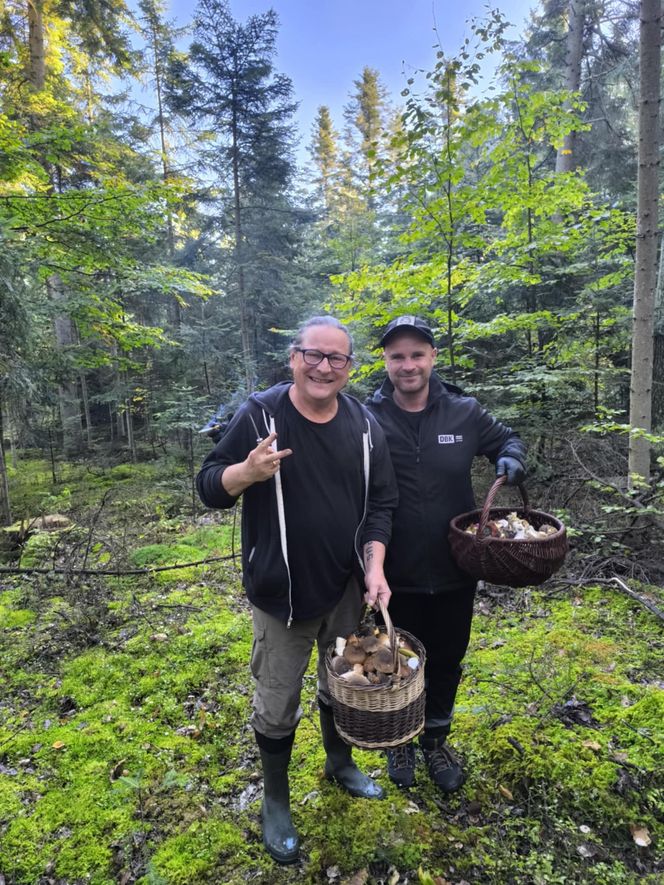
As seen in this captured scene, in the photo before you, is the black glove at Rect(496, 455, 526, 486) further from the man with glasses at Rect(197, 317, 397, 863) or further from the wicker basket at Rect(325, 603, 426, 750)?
the wicker basket at Rect(325, 603, 426, 750)

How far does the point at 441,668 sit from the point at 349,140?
3011 cm

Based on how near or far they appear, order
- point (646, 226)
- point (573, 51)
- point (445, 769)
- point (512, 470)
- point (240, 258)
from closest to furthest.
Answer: point (512, 470) < point (445, 769) < point (646, 226) < point (573, 51) < point (240, 258)

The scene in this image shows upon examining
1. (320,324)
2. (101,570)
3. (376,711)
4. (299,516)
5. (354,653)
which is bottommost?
(101,570)

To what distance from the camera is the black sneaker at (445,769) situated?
8.04 ft

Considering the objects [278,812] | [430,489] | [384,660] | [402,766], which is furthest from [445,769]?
[430,489]

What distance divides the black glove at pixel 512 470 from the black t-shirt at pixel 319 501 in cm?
69

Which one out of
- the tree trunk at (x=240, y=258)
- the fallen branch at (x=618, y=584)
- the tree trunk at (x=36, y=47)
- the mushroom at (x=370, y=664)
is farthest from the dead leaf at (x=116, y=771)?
the tree trunk at (x=36, y=47)

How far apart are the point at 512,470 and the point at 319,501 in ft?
3.08

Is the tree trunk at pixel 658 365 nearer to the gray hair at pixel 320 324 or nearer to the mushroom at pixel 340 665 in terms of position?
the gray hair at pixel 320 324

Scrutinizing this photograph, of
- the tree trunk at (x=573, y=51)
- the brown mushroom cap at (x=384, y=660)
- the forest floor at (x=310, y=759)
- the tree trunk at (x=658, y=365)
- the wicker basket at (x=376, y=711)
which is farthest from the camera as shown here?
the tree trunk at (x=573, y=51)

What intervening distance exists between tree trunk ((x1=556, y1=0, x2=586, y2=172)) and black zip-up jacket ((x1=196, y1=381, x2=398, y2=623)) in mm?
11976

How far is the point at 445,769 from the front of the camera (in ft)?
8.16

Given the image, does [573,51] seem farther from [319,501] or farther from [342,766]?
[342,766]

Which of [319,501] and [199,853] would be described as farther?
[199,853]
